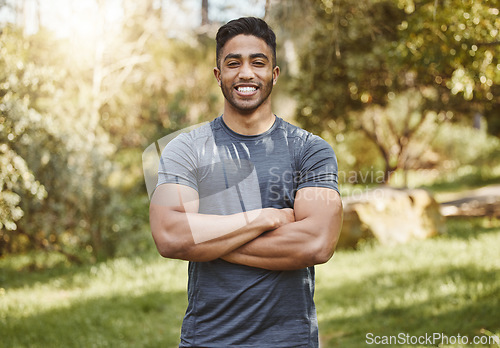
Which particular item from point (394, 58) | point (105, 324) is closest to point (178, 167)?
point (105, 324)

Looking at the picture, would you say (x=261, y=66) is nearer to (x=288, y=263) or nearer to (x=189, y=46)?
(x=288, y=263)

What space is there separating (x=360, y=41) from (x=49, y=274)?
8.08 metres

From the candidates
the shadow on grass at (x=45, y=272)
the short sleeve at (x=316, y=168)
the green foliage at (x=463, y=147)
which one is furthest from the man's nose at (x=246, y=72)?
the green foliage at (x=463, y=147)

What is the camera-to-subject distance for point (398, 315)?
6.06 metres

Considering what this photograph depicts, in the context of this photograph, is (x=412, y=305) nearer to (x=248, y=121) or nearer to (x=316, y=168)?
(x=316, y=168)

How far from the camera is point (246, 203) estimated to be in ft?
7.65

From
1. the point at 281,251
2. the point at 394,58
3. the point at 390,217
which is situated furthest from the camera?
the point at 390,217

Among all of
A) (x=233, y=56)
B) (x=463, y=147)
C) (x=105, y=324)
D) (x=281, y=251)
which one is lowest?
(x=105, y=324)

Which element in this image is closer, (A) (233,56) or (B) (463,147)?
(A) (233,56)

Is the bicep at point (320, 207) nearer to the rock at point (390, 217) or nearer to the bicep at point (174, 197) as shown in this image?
the bicep at point (174, 197)

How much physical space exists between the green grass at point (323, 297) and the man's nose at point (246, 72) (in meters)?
3.96

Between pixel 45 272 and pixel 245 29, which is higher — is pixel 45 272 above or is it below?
below

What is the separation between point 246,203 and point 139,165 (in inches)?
512

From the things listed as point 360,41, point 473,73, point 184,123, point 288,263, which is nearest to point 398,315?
point 473,73
